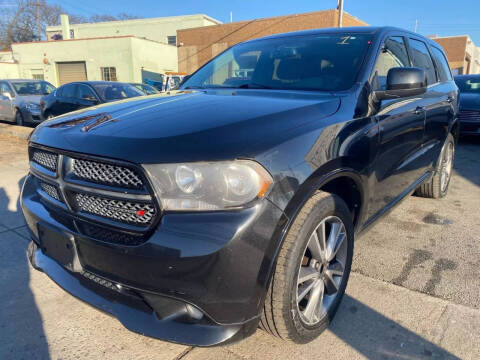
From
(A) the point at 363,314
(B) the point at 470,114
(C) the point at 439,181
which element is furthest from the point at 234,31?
(A) the point at 363,314

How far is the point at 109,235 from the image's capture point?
1.60 meters

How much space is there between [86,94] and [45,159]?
740cm

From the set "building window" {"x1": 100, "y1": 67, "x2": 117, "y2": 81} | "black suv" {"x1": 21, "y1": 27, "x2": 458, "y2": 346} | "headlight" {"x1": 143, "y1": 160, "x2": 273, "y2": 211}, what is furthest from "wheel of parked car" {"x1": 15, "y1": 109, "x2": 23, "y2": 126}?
"building window" {"x1": 100, "y1": 67, "x2": 117, "y2": 81}

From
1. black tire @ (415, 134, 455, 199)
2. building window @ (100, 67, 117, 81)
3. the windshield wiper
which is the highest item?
building window @ (100, 67, 117, 81)

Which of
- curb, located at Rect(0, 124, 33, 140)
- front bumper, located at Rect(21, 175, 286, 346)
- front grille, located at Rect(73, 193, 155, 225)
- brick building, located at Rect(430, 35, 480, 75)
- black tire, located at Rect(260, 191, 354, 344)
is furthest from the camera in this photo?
brick building, located at Rect(430, 35, 480, 75)

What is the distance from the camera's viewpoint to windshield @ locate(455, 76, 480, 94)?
8.93 metres

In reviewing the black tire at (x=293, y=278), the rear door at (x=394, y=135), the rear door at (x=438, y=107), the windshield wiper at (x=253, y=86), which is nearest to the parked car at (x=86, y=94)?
the windshield wiper at (x=253, y=86)

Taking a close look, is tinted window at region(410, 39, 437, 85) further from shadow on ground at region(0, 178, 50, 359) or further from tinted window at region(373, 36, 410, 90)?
shadow on ground at region(0, 178, 50, 359)

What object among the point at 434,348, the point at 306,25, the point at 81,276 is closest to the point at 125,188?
the point at 81,276

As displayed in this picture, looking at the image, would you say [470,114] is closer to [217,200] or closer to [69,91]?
[217,200]

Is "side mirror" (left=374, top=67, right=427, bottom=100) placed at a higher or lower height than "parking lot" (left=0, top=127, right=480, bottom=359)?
higher

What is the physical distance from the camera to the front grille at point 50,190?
6.27 ft

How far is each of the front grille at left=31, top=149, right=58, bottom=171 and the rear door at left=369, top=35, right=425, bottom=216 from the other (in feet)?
6.12

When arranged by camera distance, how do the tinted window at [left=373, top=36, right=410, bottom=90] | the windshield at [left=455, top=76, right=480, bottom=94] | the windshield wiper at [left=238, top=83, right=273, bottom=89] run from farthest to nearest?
the windshield at [left=455, top=76, right=480, bottom=94], the windshield wiper at [left=238, top=83, right=273, bottom=89], the tinted window at [left=373, top=36, right=410, bottom=90]
